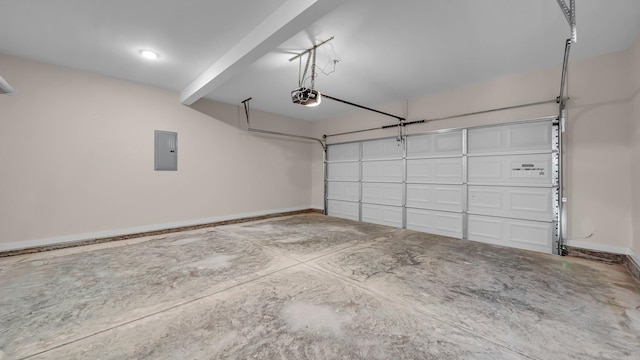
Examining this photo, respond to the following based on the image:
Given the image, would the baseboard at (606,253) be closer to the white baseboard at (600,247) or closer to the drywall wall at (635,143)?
the white baseboard at (600,247)

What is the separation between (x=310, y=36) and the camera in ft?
9.51

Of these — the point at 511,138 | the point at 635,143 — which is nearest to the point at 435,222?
the point at 511,138

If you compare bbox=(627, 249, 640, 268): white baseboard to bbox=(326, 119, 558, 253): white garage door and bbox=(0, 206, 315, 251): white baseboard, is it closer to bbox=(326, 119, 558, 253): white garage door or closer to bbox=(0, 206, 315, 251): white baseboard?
bbox=(326, 119, 558, 253): white garage door

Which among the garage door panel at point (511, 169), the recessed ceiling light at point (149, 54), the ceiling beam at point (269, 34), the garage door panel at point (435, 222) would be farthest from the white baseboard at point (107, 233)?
the garage door panel at point (511, 169)

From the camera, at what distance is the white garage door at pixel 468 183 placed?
150 inches

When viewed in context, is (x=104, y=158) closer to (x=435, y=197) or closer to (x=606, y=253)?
(x=435, y=197)

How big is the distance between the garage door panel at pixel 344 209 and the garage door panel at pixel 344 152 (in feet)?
4.05

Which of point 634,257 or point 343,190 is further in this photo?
point 343,190

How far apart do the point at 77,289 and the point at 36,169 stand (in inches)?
98.2

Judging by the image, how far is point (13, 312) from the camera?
1.99 meters

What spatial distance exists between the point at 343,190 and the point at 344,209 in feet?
1.75

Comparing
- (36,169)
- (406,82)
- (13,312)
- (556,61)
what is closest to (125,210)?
(36,169)

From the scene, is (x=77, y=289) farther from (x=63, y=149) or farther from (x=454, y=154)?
(x=454, y=154)

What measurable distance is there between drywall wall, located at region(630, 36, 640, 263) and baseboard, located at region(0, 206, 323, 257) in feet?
20.7
